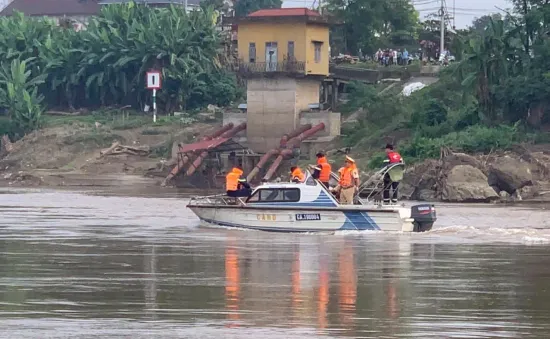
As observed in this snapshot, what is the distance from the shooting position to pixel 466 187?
4412 centimetres

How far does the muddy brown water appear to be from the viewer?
16.1 m

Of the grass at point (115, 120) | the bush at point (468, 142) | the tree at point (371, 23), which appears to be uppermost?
the tree at point (371, 23)

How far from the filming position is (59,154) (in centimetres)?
6222

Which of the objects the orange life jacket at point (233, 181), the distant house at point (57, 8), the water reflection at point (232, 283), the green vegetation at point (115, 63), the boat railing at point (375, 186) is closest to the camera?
the water reflection at point (232, 283)

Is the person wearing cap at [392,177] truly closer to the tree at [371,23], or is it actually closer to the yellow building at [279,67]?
the yellow building at [279,67]

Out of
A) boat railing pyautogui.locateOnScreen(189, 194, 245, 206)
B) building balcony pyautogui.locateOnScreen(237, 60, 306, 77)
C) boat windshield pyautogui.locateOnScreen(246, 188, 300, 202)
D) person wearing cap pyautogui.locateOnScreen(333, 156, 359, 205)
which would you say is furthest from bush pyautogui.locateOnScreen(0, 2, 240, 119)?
person wearing cap pyautogui.locateOnScreen(333, 156, 359, 205)

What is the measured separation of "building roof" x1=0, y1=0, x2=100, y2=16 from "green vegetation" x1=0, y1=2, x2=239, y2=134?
45.4 meters

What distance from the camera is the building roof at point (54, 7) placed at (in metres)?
120

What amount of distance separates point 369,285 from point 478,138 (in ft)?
98.8

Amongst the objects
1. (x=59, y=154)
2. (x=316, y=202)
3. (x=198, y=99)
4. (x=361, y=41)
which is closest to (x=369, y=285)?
(x=316, y=202)

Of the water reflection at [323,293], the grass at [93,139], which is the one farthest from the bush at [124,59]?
the water reflection at [323,293]

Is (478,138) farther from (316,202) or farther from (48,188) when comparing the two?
(316,202)

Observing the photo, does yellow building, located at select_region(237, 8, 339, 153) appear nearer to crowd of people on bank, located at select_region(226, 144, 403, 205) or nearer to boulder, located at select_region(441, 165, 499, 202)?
boulder, located at select_region(441, 165, 499, 202)

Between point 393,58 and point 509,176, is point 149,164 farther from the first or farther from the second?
point 509,176
